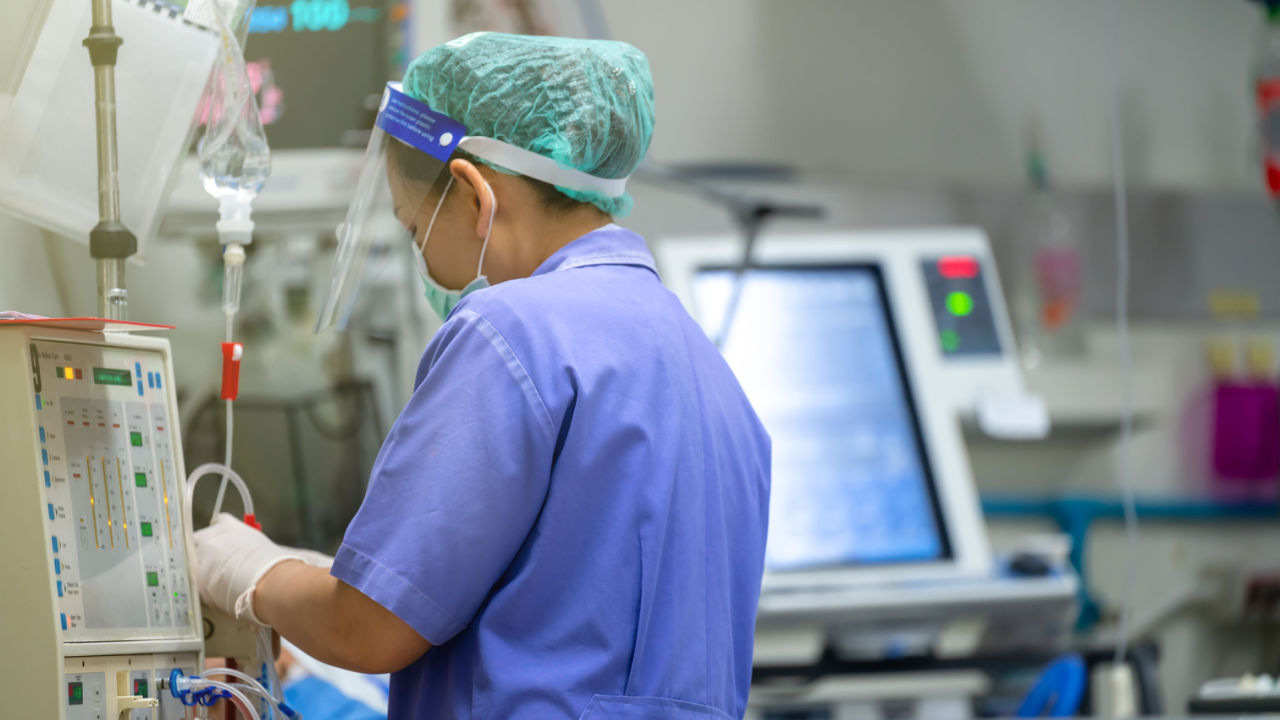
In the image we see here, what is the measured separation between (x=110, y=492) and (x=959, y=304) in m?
2.20

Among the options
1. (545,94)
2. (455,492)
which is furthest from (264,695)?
(545,94)

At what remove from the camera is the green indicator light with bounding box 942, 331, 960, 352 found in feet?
9.11

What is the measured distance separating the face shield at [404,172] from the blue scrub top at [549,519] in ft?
0.43

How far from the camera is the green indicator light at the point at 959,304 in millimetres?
2809

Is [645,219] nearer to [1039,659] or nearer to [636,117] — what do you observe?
[1039,659]

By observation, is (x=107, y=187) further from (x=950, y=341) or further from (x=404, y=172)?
(x=950, y=341)

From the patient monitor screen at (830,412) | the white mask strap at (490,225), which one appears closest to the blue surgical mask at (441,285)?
the white mask strap at (490,225)

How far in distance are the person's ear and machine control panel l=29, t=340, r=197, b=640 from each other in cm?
33

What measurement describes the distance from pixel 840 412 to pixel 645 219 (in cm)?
87

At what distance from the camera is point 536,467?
0.92 metres

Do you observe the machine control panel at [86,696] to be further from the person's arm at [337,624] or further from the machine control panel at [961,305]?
the machine control panel at [961,305]

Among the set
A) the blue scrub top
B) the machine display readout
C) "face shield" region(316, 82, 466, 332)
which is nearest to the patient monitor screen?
"face shield" region(316, 82, 466, 332)

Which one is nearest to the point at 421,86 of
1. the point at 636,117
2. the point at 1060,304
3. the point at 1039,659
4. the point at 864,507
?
the point at 636,117

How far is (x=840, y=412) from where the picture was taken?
2629 millimetres
